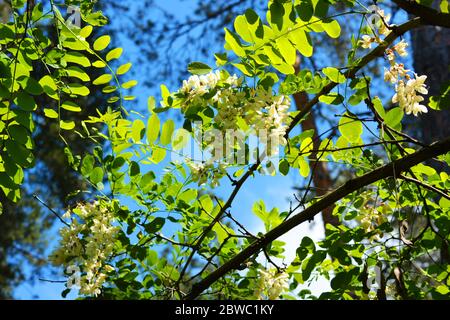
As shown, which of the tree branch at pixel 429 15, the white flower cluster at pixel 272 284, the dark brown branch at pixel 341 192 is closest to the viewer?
the tree branch at pixel 429 15

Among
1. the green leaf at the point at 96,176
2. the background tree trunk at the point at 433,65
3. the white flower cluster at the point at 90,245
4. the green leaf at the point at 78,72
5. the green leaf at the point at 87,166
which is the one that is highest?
the background tree trunk at the point at 433,65

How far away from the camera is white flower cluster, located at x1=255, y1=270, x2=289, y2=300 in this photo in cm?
163

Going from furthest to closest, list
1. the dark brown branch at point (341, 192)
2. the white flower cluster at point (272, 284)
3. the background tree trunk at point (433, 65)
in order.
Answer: the background tree trunk at point (433, 65) → the white flower cluster at point (272, 284) → the dark brown branch at point (341, 192)

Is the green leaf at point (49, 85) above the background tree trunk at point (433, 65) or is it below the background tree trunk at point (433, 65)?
below

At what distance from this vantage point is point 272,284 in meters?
1.64

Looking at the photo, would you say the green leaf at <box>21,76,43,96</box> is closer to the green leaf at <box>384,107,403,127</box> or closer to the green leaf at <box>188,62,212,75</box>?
the green leaf at <box>188,62,212,75</box>

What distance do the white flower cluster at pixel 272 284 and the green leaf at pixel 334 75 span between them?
19.4 inches

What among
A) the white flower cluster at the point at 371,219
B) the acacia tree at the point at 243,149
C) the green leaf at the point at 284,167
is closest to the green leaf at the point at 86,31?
the acacia tree at the point at 243,149

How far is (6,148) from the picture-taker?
1.48 m

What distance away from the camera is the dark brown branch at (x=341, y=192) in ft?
4.55

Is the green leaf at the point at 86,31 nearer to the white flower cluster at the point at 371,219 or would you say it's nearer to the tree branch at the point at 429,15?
the tree branch at the point at 429,15

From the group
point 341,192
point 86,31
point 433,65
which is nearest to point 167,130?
point 86,31
